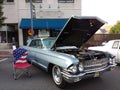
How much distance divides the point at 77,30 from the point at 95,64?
1.57 meters

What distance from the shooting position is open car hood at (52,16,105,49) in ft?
19.6

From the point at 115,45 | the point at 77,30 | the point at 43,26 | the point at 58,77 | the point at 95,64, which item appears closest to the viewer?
the point at 95,64

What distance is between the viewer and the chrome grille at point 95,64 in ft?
17.9

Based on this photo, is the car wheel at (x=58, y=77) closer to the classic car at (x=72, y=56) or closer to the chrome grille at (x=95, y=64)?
the classic car at (x=72, y=56)

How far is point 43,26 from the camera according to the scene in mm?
17875

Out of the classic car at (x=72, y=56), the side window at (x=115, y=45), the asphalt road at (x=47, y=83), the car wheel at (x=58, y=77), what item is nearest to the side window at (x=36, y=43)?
the classic car at (x=72, y=56)

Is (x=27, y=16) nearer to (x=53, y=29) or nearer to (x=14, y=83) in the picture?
(x=53, y=29)

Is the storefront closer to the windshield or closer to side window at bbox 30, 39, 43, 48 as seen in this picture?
side window at bbox 30, 39, 43, 48

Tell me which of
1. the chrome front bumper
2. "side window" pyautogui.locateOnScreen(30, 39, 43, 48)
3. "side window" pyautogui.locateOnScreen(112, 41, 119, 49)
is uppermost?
"side window" pyautogui.locateOnScreen(30, 39, 43, 48)

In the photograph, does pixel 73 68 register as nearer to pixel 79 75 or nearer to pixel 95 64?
pixel 79 75

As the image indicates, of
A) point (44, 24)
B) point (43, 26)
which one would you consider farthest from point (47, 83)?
point (44, 24)

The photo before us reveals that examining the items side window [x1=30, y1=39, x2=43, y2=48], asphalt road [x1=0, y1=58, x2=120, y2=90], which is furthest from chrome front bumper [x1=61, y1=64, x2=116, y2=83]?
side window [x1=30, y1=39, x2=43, y2=48]

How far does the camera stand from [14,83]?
6.34 meters

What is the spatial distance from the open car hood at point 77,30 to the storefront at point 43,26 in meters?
10.7
